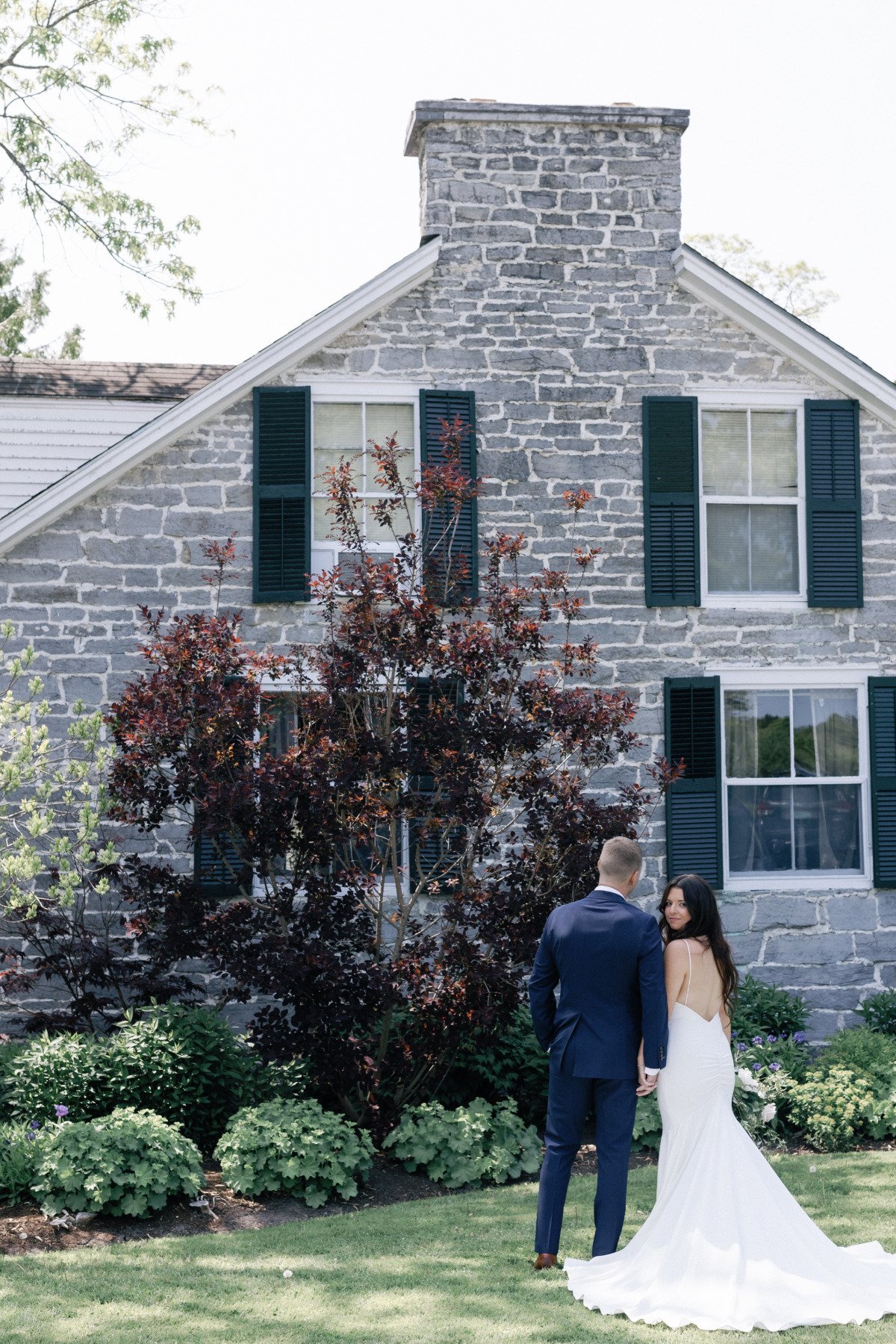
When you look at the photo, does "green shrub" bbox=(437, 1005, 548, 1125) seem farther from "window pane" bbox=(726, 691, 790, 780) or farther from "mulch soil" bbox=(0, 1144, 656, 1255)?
"window pane" bbox=(726, 691, 790, 780)

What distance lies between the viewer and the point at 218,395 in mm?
10781

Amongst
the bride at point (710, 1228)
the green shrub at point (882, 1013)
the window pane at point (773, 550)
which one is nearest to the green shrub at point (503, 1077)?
the green shrub at point (882, 1013)

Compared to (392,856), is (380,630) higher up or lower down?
higher up

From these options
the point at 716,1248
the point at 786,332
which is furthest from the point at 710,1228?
the point at 786,332

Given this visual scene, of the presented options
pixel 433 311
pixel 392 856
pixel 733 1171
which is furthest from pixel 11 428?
pixel 733 1171

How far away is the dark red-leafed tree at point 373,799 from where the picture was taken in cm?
841

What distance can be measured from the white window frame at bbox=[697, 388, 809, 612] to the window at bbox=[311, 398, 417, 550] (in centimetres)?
238

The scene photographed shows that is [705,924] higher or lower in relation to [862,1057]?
higher

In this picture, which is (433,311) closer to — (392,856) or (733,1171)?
(392,856)

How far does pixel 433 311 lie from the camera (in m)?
11.2

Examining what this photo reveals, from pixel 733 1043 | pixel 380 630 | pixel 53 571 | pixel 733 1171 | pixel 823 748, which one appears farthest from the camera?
pixel 823 748

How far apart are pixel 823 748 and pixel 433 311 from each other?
468cm

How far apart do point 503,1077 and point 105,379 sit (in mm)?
7675

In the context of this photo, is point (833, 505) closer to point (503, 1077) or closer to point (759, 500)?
point (759, 500)
